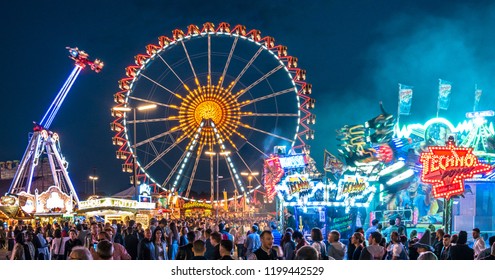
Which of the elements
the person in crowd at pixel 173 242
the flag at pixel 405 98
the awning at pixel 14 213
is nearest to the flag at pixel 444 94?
the flag at pixel 405 98

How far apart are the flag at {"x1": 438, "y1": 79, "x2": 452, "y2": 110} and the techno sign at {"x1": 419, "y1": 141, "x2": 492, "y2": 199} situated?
23.1 metres

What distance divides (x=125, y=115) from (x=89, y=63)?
14153 millimetres

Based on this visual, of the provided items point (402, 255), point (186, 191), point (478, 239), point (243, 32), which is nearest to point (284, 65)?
point (243, 32)

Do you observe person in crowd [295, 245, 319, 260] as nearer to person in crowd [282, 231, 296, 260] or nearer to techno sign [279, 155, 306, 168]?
person in crowd [282, 231, 296, 260]

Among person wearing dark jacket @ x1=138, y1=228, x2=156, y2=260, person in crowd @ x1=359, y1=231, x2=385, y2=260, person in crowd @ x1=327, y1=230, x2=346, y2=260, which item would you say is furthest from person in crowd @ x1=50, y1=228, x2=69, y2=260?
person in crowd @ x1=359, y1=231, x2=385, y2=260

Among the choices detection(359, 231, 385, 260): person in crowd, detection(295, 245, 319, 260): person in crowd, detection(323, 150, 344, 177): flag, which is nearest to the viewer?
detection(295, 245, 319, 260): person in crowd

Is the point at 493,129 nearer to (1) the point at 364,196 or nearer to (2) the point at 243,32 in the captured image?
(1) the point at 364,196

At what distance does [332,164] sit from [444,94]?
32.1 feet

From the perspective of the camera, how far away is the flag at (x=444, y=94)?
47906mm

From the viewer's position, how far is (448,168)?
2445cm

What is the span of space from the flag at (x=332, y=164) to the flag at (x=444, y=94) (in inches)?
333

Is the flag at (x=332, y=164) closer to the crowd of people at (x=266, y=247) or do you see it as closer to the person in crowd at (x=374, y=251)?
the crowd of people at (x=266, y=247)

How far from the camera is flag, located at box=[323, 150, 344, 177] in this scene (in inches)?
1827

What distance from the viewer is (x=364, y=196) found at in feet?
116
